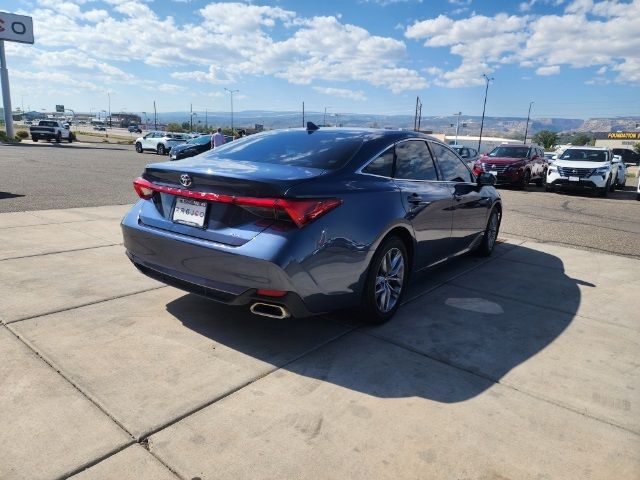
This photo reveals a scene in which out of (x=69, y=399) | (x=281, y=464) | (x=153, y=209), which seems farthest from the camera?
(x=153, y=209)

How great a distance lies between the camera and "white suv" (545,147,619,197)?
15.4 m

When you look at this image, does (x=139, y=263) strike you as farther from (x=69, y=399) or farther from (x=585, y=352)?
(x=585, y=352)

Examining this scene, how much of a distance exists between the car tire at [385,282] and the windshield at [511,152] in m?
16.0

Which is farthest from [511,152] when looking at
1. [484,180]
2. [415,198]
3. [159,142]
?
[159,142]

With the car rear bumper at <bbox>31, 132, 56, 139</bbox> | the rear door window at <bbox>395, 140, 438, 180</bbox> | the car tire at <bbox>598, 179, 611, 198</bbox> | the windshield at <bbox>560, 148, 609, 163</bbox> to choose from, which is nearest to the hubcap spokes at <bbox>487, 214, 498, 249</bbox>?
the rear door window at <bbox>395, 140, 438, 180</bbox>

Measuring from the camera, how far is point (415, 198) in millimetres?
4070

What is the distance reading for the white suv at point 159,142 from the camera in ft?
104

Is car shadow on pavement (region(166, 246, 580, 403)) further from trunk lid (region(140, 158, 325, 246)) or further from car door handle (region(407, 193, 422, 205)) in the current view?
car door handle (region(407, 193, 422, 205))

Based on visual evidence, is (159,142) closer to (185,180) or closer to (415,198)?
(415,198)

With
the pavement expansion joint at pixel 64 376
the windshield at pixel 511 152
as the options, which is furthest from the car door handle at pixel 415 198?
the windshield at pixel 511 152

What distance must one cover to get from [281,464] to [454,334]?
202 centimetres

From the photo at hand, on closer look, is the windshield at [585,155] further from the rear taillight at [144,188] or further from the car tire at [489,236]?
the rear taillight at [144,188]

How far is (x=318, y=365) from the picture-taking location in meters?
3.17

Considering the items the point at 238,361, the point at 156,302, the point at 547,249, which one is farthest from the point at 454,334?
the point at 547,249
